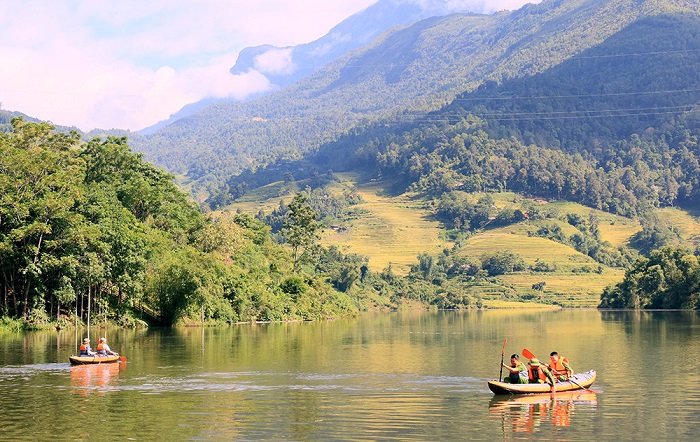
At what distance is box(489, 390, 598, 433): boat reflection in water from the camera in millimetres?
32416

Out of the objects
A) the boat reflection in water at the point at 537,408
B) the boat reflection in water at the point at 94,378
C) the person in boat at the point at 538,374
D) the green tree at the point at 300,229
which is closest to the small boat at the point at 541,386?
the boat reflection in water at the point at 537,408

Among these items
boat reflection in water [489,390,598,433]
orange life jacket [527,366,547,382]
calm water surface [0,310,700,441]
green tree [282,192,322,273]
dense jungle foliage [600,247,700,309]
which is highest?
green tree [282,192,322,273]

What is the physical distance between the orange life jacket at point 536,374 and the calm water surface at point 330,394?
1330 millimetres

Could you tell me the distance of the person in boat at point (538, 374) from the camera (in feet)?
129

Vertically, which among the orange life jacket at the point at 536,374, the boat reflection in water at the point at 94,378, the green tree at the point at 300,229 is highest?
the green tree at the point at 300,229

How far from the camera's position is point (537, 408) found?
3622 cm

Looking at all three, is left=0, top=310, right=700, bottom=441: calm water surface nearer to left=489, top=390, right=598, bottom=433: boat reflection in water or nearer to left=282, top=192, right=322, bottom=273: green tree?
left=489, top=390, right=598, bottom=433: boat reflection in water

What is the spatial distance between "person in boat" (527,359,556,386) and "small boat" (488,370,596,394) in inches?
12.9

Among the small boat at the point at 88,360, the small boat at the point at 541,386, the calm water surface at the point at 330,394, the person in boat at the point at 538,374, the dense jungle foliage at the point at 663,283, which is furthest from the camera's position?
the dense jungle foliage at the point at 663,283

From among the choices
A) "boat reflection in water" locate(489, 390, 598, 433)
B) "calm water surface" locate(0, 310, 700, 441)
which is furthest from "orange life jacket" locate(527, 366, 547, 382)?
"calm water surface" locate(0, 310, 700, 441)

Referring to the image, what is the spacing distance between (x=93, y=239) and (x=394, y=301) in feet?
→ 367

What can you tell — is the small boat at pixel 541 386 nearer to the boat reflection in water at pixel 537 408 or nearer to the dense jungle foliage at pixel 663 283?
the boat reflection in water at pixel 537 408

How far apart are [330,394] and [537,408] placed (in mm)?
8733

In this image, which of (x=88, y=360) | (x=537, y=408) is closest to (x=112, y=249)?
(x=88, y=360)
